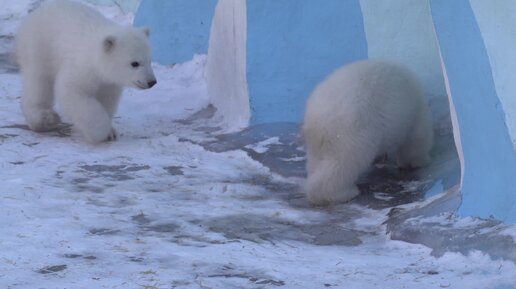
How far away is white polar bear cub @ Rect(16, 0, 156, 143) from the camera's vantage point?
22.4 feet

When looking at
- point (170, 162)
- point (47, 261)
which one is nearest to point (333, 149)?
point (170, 162)

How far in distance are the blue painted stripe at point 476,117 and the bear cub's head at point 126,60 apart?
2521 mm

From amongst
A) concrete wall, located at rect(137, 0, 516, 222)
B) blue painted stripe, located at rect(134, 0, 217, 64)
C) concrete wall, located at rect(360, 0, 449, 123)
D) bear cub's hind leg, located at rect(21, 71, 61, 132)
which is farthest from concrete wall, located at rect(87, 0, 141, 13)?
concrete wall, located at rect(360, 0, 449, 123)

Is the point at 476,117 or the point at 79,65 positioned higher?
the point at 79,65

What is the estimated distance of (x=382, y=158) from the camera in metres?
6.50

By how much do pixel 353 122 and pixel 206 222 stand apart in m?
1.13

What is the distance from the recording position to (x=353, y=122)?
18.3 feet

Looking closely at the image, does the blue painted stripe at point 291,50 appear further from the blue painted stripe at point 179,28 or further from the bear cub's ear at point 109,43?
the blue painted stripe at point 179,28

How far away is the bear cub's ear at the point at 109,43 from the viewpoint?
22.1 feet

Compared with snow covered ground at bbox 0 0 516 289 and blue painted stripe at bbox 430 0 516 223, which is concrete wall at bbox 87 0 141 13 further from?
blue painted stripe at bbox 430 0 516 223

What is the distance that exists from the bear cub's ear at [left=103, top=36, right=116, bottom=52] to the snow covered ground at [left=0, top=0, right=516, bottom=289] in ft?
2.29

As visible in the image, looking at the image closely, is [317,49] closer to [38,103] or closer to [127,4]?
[38,103]

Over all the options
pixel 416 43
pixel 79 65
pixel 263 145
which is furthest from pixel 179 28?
pixel 416 43

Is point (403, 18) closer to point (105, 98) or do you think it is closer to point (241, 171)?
point (241, 171)
